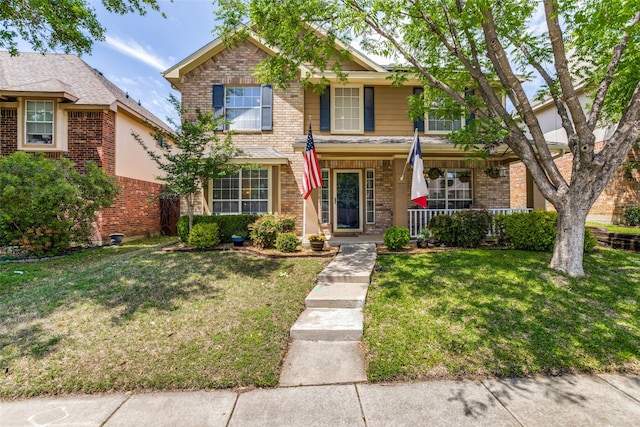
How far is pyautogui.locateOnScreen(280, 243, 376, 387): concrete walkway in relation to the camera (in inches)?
130

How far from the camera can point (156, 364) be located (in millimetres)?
3377

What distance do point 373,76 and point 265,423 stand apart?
10837 mm

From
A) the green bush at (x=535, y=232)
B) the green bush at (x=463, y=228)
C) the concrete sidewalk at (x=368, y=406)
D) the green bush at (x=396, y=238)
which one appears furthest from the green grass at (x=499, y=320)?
the green bush at (x=463, y=228)

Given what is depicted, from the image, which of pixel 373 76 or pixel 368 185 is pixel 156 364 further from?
pixel 373 76

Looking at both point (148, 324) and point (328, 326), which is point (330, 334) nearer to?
point (328, 326)

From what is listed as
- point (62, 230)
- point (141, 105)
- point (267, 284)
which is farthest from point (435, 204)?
point (141, 105)

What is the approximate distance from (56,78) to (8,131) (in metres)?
2.76

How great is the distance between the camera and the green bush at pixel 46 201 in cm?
779

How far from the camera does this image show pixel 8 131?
10.4 meters

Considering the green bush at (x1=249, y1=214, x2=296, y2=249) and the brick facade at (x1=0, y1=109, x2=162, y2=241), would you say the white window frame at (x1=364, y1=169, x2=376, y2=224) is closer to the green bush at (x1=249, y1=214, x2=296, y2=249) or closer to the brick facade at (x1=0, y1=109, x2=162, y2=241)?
the green bush at (x1=249, y1=214, x2=296, y2=249)

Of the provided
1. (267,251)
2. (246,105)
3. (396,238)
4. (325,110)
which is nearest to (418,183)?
(396,238)

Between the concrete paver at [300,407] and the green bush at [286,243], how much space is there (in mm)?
5069

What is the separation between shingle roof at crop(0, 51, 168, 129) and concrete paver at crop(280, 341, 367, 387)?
11093mm

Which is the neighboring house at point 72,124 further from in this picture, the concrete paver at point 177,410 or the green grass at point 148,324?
the concrete paver at point 177,410
